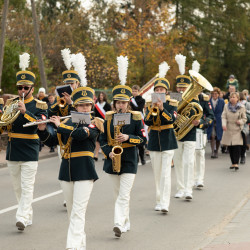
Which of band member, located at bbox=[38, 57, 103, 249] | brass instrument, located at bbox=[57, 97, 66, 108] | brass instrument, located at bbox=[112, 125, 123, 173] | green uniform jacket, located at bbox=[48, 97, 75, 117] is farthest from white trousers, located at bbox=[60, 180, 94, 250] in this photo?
green uniform jacket, located at bbox=[48, 97, 75, 117]

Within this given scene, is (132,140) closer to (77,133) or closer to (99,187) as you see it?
(77,133)

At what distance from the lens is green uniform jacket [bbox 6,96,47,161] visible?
8359mm

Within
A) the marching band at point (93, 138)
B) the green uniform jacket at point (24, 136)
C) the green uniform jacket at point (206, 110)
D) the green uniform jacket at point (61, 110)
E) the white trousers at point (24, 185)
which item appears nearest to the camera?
the marching band at point (93, 138)

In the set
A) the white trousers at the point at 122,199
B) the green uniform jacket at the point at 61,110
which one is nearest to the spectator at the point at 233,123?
the green uniform jacket at the point at 61,110

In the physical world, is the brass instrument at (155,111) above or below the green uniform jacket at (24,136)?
above

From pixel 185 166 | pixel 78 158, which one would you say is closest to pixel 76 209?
pixel 78 158

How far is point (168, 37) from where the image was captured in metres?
35.9

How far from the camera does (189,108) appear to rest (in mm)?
10797

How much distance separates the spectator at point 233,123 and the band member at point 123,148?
295 inches

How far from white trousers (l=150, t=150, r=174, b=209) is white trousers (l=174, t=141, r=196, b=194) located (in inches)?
42.1

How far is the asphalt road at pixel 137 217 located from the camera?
759cm

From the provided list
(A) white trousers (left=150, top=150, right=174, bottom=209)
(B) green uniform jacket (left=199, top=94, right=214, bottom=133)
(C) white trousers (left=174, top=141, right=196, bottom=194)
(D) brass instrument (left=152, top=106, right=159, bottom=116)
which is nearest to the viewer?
(D) brass instrument (left=152, top=106, right=159, bottom=116)

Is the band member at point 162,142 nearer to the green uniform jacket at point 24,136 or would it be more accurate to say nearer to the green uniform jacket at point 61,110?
the green uniform jacket at point 61,110

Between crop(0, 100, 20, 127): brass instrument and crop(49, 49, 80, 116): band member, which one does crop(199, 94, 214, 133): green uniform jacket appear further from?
crop(0, 100, 20, 127): brass instrument
